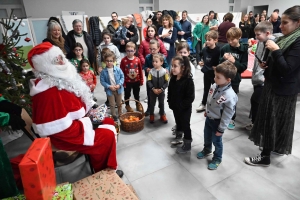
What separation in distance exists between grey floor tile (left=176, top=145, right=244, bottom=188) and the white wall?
22.9 ft

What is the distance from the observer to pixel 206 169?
7.48 feet

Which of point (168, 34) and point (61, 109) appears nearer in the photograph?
point (61, 109)

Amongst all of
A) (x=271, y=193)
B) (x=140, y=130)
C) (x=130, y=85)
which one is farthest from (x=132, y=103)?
(x=271, y=193)

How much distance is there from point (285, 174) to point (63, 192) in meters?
2.17

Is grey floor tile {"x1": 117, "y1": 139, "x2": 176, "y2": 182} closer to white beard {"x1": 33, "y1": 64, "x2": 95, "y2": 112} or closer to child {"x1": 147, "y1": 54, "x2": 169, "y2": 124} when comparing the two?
child {"x1": 147, "y1": 54, "x2": 169, "y2": 124}

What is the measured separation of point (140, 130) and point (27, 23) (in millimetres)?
4693

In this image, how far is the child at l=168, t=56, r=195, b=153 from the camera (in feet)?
7.55

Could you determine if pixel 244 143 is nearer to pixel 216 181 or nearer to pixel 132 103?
pixel 216 181

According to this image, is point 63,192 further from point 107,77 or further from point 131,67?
point 131,67

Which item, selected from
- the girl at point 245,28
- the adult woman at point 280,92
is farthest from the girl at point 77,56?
the girl at point 245,28

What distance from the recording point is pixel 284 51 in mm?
1845

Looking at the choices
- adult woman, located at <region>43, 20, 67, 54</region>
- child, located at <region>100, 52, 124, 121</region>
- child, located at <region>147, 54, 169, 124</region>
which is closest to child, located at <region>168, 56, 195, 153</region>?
child, located at <region>147, 54, 169, 124</region>

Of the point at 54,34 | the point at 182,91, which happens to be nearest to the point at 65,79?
the point at 182,91

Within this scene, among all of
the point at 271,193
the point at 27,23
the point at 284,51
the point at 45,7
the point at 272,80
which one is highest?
the point at 45,7
